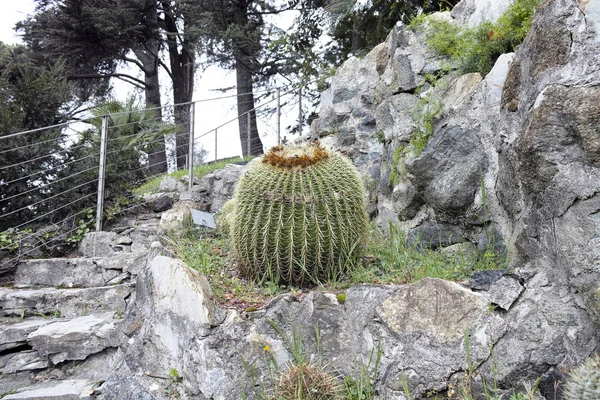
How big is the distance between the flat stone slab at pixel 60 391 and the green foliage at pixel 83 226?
2419 millimetres

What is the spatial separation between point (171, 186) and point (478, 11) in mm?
5155

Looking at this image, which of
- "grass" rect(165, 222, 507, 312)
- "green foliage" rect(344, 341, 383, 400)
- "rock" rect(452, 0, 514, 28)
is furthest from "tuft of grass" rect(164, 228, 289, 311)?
"rock" rect(452, 0, 514, 28)

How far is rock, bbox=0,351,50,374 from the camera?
13.1ft

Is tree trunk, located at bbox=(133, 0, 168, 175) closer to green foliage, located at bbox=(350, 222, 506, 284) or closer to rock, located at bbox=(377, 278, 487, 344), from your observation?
green foliage, located at bbox=(350, 222, 506, 284)

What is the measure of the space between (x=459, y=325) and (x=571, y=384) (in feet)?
2.94

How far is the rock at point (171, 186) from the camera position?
7774 millimetres

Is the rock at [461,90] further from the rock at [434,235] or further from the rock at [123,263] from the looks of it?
the rock at [123,263]

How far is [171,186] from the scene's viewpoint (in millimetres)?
7906

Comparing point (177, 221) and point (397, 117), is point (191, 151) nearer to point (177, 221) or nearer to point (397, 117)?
point (177, 221)

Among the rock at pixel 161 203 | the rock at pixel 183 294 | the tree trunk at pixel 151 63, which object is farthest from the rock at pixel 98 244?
the tree trunk at pixel 151 63

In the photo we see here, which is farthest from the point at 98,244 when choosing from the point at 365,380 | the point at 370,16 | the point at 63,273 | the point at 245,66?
the point at 245,66

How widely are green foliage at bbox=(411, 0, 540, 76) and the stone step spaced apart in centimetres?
347

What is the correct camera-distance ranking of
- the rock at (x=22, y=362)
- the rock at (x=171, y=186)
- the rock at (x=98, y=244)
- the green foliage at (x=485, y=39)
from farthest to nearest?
the rock at (x=171, y=186) → the rock at (x=98, y=244) → the rock at (x=22, y=362) → the green foliage at (x=485, y=39)

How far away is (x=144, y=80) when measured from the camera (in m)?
14.0
